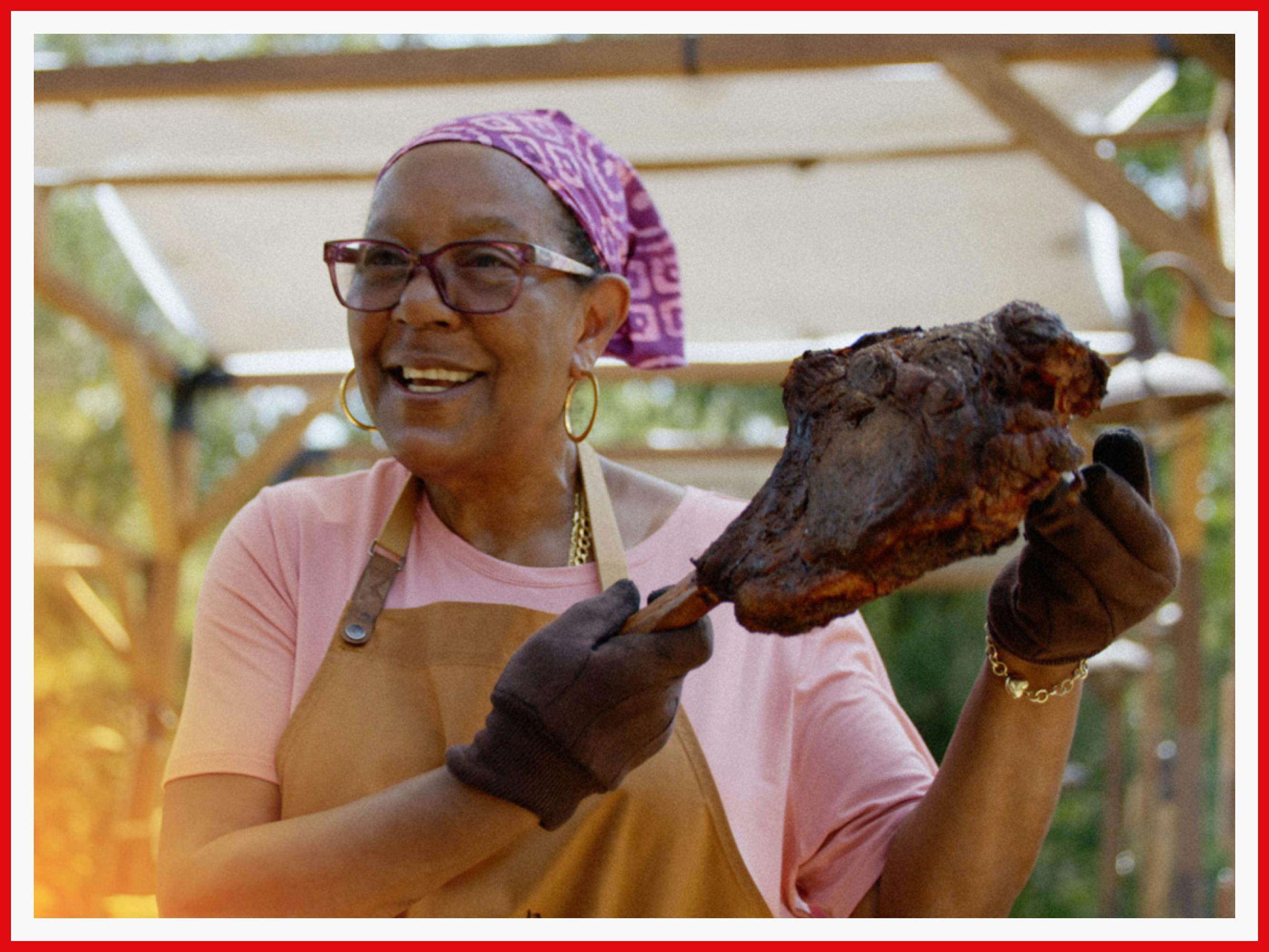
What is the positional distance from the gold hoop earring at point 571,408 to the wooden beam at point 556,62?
6.77 ft

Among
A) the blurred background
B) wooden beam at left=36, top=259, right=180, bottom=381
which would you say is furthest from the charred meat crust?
wooden beam at left=36, top=259, right=180, bottom=381

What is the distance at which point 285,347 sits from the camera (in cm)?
630

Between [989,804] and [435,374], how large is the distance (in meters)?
0.94

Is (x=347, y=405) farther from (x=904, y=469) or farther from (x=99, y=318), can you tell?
(x=99, y=318)

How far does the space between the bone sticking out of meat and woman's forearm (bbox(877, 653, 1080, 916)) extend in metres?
0.30

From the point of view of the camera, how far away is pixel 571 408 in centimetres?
201

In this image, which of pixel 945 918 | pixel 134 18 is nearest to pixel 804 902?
pixel 945 918

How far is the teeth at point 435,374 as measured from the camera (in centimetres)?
176

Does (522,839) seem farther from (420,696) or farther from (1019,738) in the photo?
(1019,738)

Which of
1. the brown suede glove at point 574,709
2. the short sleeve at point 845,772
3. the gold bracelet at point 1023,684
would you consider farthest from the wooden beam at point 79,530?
the gold bracelet at point 1023,684

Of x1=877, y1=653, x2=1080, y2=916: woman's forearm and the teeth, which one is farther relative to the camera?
the teeth

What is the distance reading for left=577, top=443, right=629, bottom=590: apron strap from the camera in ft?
6.21

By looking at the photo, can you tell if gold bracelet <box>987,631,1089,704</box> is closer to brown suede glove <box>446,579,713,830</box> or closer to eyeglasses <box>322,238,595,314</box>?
brown suede glove <box>446,579,713,830</box>

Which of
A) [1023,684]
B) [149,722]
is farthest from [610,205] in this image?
[149,722]
